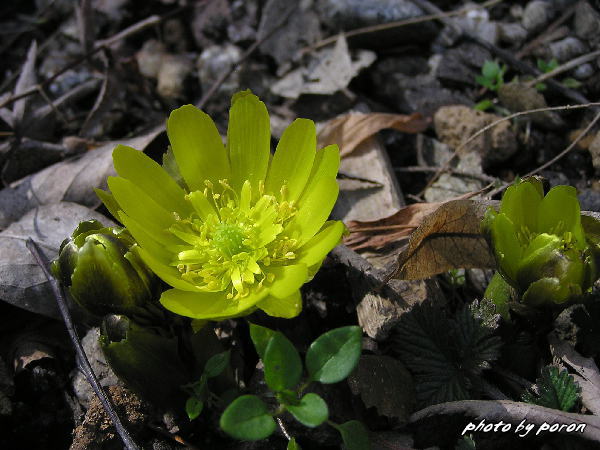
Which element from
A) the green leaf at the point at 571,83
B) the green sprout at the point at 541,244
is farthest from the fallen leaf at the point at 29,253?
the green leaf at the point at 571,83

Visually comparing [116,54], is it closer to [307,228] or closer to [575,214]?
[307,228]

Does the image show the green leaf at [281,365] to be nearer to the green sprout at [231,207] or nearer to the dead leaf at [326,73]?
the green sprout at [231,207]

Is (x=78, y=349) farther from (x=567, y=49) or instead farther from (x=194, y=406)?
(x=567, y=49)

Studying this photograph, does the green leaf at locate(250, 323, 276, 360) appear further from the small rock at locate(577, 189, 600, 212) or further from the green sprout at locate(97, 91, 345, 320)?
the small rock at locate(577, 189, 600, 212)

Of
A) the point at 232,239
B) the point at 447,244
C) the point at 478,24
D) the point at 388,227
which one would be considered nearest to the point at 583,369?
the point at 447,244

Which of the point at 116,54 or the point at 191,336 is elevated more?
the point at 116,54

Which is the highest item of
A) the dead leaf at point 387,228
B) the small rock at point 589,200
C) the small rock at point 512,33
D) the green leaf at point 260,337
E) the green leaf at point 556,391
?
the green leaf at point 260,337

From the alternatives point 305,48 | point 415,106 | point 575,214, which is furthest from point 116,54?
point 575,214
